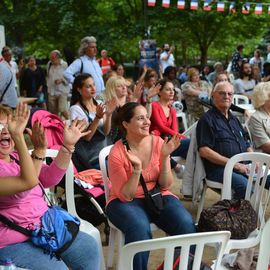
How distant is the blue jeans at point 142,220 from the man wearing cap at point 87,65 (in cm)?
349

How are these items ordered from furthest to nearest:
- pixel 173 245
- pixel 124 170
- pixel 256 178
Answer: pixel 256 178 → pixel 124 170 → pixel 173 245

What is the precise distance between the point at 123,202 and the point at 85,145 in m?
1.11

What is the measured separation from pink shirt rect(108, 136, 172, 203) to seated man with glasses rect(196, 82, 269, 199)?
2.44 ft

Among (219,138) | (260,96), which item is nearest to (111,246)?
→ (219,138)

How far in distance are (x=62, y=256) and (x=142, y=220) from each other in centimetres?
61

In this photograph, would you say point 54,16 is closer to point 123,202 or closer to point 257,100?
point 257,100

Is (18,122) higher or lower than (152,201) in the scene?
higher

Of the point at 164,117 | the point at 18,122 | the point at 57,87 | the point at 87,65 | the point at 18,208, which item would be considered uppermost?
the point at 18,122

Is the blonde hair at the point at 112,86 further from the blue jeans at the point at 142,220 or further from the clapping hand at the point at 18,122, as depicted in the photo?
the clapping hand at the point at 18,122

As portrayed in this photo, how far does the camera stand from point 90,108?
4.35 m

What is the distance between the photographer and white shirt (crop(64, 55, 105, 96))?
634 centimetres

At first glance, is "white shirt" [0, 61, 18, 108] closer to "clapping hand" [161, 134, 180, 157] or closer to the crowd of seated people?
the crowd of seated people

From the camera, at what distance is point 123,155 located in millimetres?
3016

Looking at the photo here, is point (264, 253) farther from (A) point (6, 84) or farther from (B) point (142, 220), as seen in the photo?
(A) point (6, 84)
